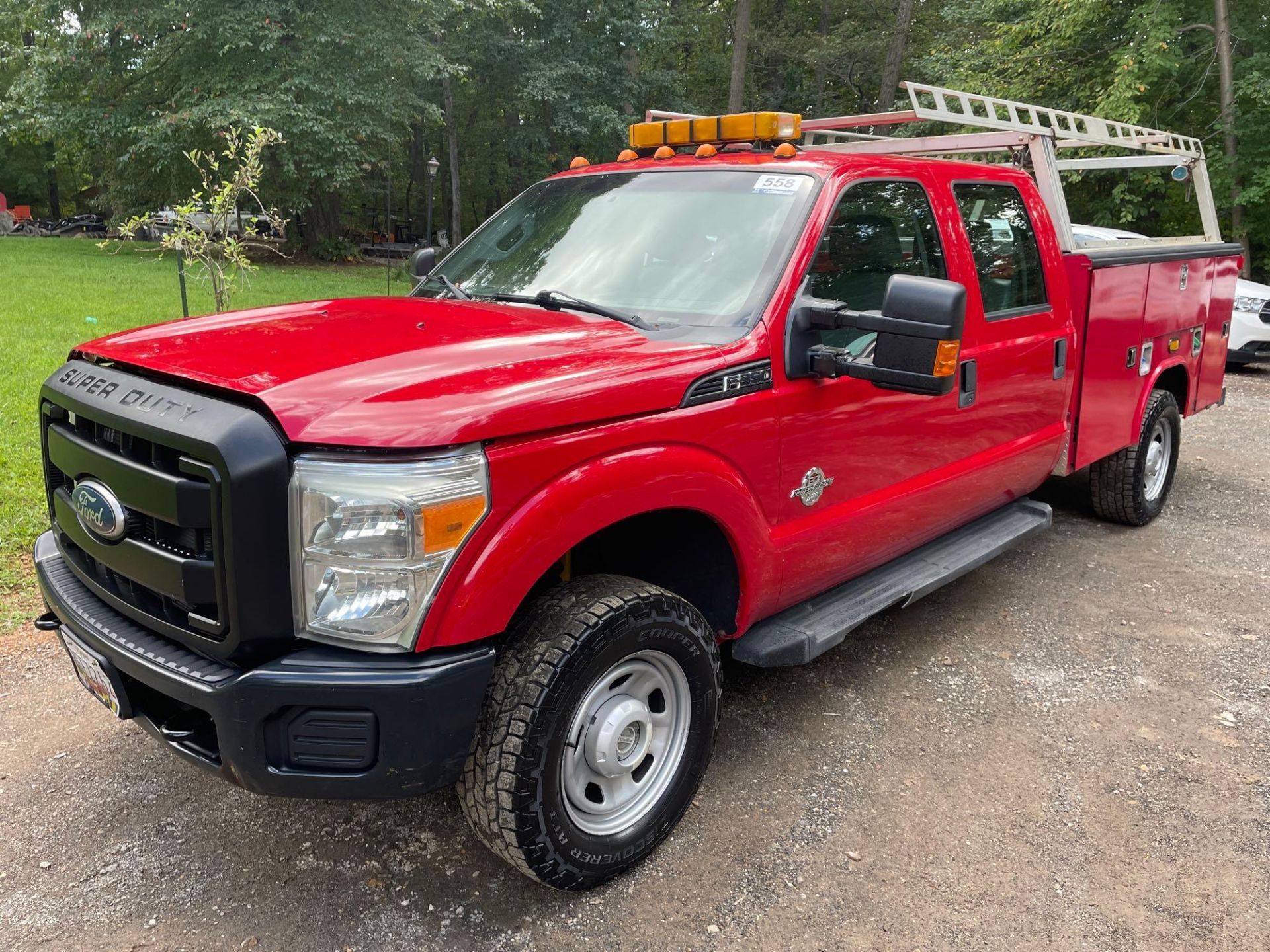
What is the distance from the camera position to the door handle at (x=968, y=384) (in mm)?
3807

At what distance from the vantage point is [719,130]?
3775mm

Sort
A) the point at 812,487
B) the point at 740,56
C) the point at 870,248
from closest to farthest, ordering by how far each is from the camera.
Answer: the point at 812,487, the point at 870,248, the point at 740,56

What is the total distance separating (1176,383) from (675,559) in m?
4.54

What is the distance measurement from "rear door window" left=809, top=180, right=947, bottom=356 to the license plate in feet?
7.38

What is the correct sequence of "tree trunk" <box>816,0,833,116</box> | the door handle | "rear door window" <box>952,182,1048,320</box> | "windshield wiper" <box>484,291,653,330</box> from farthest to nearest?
"tree trunk" <box>816,0,833,116</box> → "rear door window" <box>952,182,1048,320</box> → the door handle → "windshield wiper" <box>484,291,653,330</box>

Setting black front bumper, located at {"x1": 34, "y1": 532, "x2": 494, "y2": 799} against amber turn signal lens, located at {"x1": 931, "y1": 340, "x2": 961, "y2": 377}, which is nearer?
black front bumper, located at {"x1": 34, "y1": 532, "x2": 494, "y2": 799}

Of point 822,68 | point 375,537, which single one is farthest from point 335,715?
point 822,68

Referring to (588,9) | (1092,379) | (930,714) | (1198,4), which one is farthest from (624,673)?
(588,9)

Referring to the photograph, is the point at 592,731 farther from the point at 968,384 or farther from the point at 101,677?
the point at 968,384

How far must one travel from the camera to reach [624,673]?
2.68 m

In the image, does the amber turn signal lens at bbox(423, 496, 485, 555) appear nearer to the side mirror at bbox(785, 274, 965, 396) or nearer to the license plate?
the license plate

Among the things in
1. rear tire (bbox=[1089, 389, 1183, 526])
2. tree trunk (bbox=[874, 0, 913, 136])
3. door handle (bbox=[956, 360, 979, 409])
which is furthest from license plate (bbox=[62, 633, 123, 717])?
tree trunk (bbox=[874, 0, 913, 136])

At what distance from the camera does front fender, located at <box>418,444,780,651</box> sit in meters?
2.19

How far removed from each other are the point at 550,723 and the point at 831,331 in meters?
1.64
